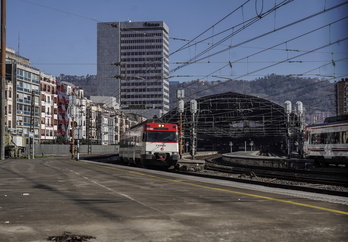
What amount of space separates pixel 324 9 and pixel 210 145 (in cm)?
13117

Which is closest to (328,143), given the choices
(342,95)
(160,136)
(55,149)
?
(160,136)

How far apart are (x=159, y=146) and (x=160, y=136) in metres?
0.87

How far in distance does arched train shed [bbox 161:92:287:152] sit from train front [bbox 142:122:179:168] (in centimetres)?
5157

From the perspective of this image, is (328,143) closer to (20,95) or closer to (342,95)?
(342,95)

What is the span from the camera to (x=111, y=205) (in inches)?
429

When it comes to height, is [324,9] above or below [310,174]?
above

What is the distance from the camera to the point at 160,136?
114 feet

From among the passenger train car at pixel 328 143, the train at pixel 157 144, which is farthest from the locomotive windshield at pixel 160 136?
the passenger train car at pixel 328 143

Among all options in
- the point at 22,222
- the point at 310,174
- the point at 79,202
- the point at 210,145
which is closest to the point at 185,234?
the point at 22,222

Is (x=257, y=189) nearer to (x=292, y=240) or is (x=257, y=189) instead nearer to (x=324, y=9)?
(x=324, y=9)

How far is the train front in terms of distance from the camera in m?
34.1

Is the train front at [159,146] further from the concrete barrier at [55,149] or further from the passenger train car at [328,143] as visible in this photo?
the concrete barrier at [55,149]

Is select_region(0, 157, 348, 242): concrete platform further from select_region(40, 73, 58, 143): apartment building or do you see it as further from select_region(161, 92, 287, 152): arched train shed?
select_region(40, 73, 58, 143): apartment building

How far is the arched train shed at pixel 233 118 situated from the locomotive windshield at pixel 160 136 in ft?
168
